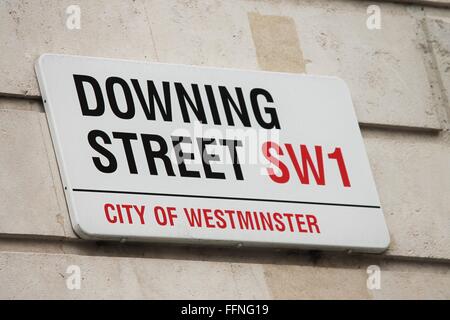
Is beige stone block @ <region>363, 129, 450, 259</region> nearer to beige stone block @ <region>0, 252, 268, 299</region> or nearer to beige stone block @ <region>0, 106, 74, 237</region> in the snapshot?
beige stone block @ <region>0, 252, 268, 299</region>

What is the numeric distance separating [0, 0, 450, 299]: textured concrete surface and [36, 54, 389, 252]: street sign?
4.5 inches

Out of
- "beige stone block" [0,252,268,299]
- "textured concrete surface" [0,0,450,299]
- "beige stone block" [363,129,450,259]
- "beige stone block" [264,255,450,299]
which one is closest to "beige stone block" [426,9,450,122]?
"textured concrete surface" [0,0,450,299]

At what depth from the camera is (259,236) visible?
6.81 m

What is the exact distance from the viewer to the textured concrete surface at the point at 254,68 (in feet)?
21.6

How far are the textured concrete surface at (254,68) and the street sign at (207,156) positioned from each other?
114 mm

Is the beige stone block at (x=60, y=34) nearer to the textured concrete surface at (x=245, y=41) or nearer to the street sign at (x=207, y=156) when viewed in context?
the textured concrete surface at (x=245, y=41)

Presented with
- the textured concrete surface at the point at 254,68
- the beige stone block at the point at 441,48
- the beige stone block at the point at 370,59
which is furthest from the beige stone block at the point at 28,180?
the beige stone block at the point at 441,48

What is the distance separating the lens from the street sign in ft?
21.8

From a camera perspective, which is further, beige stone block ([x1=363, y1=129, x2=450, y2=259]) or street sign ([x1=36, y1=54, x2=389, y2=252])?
beige stone block ([x1=363, y1=129, x2=450, y2=259])

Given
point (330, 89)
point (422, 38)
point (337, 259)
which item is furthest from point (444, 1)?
point (337, 259)

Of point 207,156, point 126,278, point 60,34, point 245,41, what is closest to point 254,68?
point 245,41

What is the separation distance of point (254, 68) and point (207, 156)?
2.12 feet

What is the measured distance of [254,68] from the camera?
7277 mm

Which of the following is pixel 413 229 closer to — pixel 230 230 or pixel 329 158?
pixel 329 158
